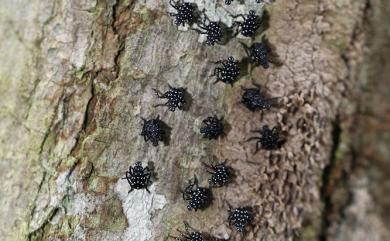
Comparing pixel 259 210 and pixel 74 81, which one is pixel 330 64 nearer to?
Result: pixel 259 210

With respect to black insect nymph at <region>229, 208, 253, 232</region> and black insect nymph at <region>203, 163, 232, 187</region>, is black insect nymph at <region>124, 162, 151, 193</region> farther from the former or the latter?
black insect nymph at <region>229, 208, 253, 232</region>

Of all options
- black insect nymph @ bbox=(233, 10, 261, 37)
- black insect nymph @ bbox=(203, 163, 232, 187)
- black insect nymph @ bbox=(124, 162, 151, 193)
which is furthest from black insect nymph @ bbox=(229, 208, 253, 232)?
black insect nymph @ bbox=(233, 10, 261, 37)

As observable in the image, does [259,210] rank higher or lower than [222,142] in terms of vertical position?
lower

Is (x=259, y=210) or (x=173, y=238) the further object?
(x=259, y=210)

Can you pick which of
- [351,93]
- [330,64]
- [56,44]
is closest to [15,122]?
[56,44]

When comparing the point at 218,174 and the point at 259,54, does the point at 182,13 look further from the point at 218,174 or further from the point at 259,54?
the point at 218,174

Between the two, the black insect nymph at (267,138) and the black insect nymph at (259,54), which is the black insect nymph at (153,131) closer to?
the black insect nymph at (267,138)

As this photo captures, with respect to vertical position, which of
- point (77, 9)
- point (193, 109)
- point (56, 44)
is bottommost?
point (193, 109)
